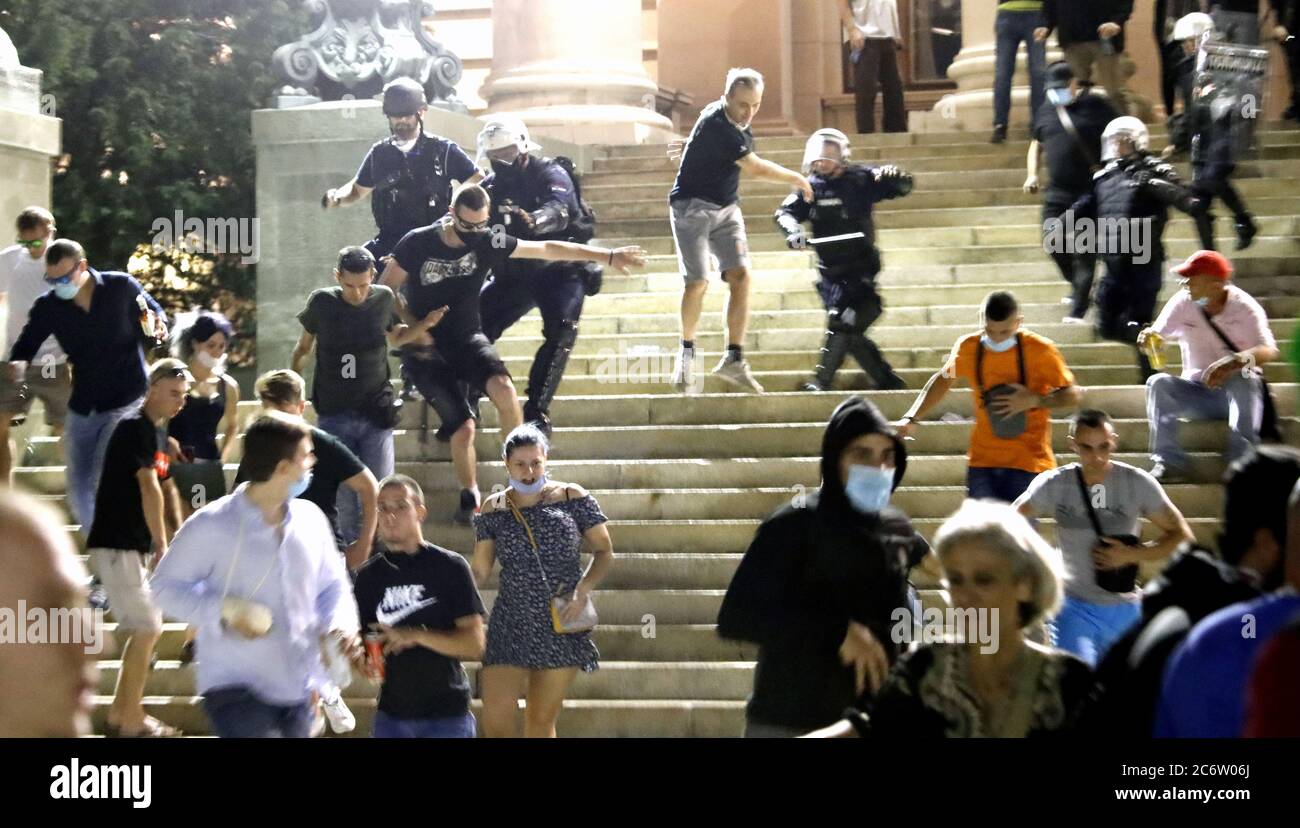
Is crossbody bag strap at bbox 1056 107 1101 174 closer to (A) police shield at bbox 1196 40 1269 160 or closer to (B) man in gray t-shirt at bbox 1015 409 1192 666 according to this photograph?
(A) police shield at bbox 1196 40 1269 160

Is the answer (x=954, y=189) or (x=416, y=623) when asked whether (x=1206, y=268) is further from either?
(x=954, y=189)

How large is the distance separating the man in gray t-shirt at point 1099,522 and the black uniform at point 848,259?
353 cm

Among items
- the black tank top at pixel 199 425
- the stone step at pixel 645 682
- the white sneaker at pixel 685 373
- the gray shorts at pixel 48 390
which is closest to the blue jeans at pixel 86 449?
the black tank top at pixel 199 425

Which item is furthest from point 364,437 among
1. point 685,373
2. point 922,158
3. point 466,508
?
point 922,158

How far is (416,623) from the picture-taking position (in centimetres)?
759

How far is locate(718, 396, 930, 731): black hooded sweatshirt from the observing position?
6.32 m

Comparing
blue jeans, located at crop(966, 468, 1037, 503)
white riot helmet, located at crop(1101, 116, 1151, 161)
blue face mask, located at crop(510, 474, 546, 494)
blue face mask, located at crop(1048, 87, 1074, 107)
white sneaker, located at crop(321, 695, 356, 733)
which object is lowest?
white sneaker, located at crop(321, 695, 356, 733)

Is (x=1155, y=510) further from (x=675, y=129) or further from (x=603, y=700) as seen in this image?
(x=675, y=129)

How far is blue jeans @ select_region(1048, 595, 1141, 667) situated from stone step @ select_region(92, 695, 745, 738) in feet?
5.27

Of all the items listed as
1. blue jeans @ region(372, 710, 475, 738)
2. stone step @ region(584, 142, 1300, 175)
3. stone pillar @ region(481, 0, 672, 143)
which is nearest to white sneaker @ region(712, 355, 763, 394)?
blue jeans @ region(372, 710, 475, 738)

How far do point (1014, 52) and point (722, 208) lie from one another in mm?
5945
